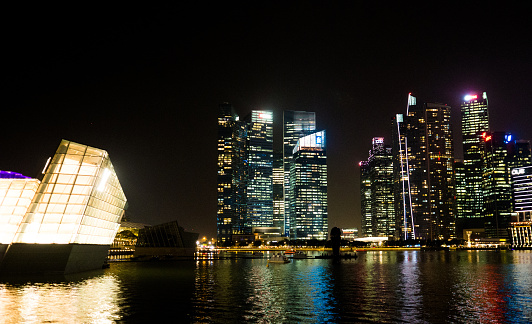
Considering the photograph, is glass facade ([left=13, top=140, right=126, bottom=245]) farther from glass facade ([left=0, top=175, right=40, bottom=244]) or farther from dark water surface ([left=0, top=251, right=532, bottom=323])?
dark water surface ([left=0, top=251, right=532, bottom=323])

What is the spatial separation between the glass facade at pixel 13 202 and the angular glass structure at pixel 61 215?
47 centimetres

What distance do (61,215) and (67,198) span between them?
253 centimetres

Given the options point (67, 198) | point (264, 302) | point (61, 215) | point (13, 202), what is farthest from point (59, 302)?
point (13, 202)

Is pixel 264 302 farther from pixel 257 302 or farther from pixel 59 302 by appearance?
pixel 59 302

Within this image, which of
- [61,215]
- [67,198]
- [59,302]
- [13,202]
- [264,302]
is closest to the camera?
[59,302]

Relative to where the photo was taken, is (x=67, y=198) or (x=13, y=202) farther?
(x=13, y=202)

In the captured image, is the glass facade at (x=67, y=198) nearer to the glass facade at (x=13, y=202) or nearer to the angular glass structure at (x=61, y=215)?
the angular glass structure at (x=61, y=215)

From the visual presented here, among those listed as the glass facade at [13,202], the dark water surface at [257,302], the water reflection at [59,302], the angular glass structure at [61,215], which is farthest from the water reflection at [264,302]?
the glass facade at [13,202]

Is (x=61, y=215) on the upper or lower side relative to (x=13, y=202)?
lower

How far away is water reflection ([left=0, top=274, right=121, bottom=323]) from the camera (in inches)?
1325

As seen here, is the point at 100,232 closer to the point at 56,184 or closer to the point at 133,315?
the point at 56,184

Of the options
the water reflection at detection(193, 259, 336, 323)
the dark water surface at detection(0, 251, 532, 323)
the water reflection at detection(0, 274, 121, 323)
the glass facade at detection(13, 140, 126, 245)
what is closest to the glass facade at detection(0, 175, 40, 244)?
the glass facade at detection(13, 140, 126, 245)

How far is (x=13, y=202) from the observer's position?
2566 inches

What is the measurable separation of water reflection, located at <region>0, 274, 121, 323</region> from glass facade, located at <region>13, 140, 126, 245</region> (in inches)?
417
